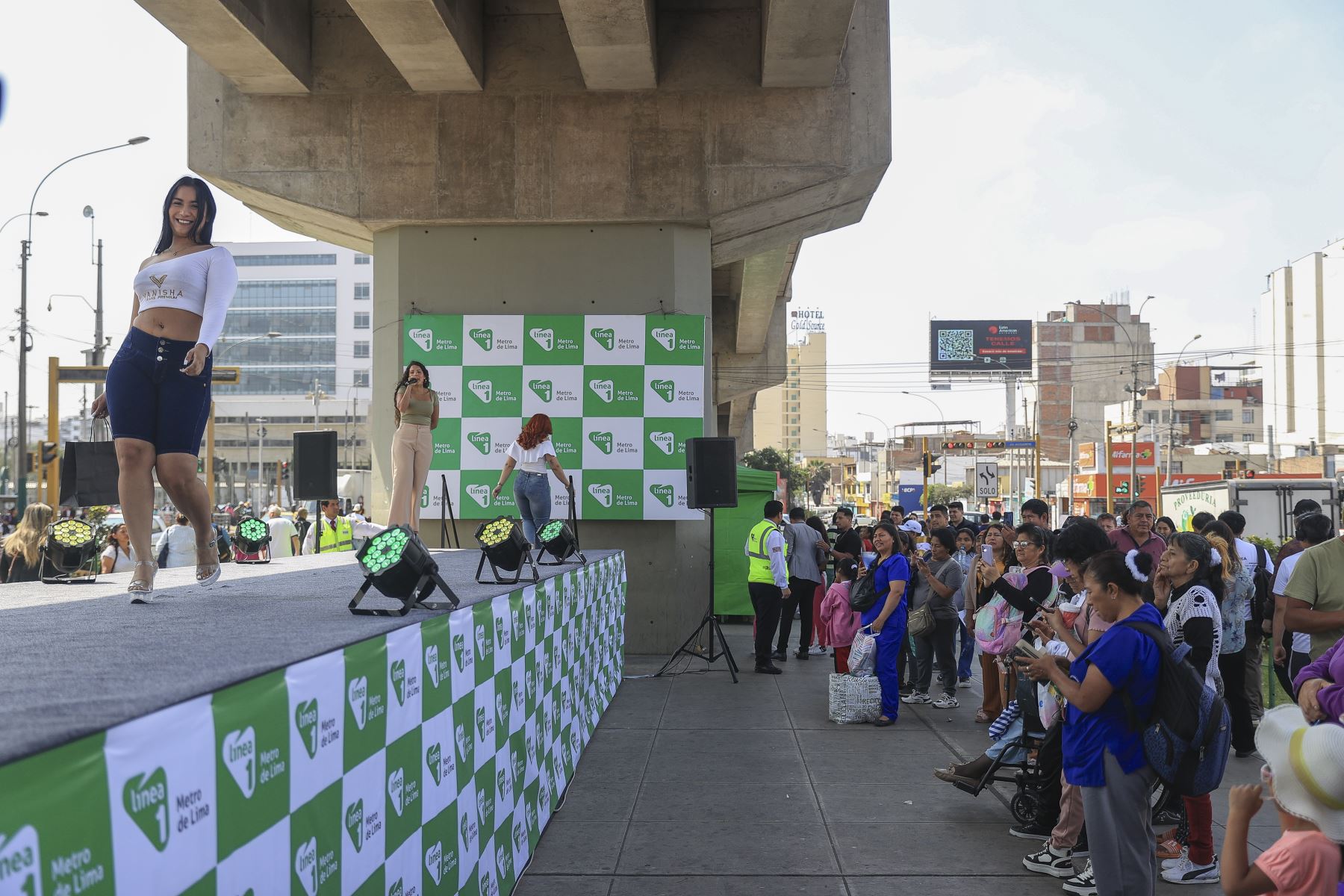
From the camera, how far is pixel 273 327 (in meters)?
109

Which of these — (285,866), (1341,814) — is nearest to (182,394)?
(285,866)

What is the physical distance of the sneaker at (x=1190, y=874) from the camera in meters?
5.52

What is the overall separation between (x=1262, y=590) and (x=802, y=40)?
732 centimetres

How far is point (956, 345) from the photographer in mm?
108875

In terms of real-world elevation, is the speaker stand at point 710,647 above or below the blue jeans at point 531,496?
below

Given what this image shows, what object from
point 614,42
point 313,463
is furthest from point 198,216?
point 313,463

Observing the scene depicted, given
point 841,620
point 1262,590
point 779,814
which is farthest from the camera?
point 841,620

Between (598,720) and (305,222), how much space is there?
849cm

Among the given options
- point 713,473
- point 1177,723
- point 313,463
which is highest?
point 313,463

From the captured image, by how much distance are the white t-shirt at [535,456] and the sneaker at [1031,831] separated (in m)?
5.72

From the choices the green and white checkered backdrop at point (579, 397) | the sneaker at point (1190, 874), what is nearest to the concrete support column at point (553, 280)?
the green and white checkered backdrop at point (579, 397)

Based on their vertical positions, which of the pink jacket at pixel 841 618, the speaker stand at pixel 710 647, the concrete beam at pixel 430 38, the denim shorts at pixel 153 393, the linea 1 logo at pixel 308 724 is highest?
the concrete beam at pixel 430 38

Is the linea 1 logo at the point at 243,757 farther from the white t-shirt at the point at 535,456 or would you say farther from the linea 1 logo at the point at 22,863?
the white t-shirt at the point at 535,456

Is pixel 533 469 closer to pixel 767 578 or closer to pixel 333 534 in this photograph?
pixel 767 578
